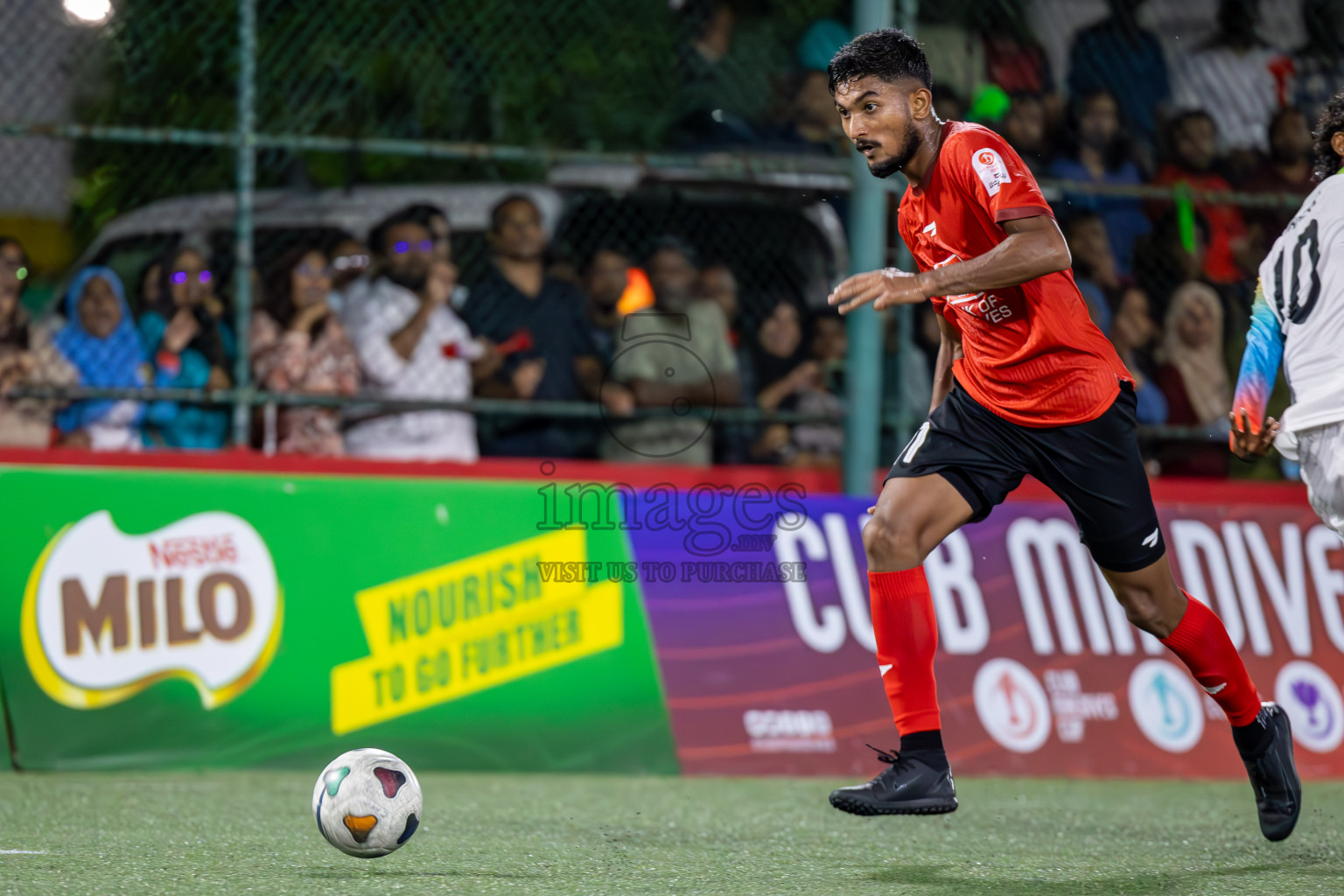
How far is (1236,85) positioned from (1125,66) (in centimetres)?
63

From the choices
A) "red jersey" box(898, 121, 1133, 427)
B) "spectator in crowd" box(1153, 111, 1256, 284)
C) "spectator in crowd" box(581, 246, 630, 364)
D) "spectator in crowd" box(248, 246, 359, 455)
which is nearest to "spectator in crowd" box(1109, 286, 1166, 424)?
"spectator in crowd" box(1153, 111, 1256, 284)

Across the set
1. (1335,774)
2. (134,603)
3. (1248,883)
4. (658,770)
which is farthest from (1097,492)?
(134,603)

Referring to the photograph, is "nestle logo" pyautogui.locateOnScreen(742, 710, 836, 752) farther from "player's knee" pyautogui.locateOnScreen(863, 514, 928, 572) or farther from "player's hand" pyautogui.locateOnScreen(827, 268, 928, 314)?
"player's hand" pyautogui.locateOnScreen(827, 268, 928, 314)

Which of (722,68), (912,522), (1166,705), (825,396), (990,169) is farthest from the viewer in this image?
(722,68)

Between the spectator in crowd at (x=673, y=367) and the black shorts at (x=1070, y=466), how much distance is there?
2.95 m

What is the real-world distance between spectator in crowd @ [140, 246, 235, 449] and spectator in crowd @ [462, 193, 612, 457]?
114 cm

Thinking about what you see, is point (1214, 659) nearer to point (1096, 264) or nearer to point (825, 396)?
point (825, 396)

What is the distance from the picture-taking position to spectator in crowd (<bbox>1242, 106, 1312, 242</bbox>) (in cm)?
809

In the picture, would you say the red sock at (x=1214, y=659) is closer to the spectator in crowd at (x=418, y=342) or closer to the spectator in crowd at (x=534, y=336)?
the spectator in crowd at (x=534, y=336)

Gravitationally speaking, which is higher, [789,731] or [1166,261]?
[1166,261]

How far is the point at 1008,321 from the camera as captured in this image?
444 centimetres

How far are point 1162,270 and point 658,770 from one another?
12.0 feet

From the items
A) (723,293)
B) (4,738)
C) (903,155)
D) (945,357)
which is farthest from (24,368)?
(903,155)

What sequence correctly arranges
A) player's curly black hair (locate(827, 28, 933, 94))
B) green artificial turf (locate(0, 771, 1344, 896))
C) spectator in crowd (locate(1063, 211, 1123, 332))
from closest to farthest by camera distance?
1. green artificial turf (locate(0, 771, 1344, 896))
2. player's curly black hair (locate(827, 28, 933, 94))
3. spectator in crowd (locate(1063, 211, 1123, 332))
